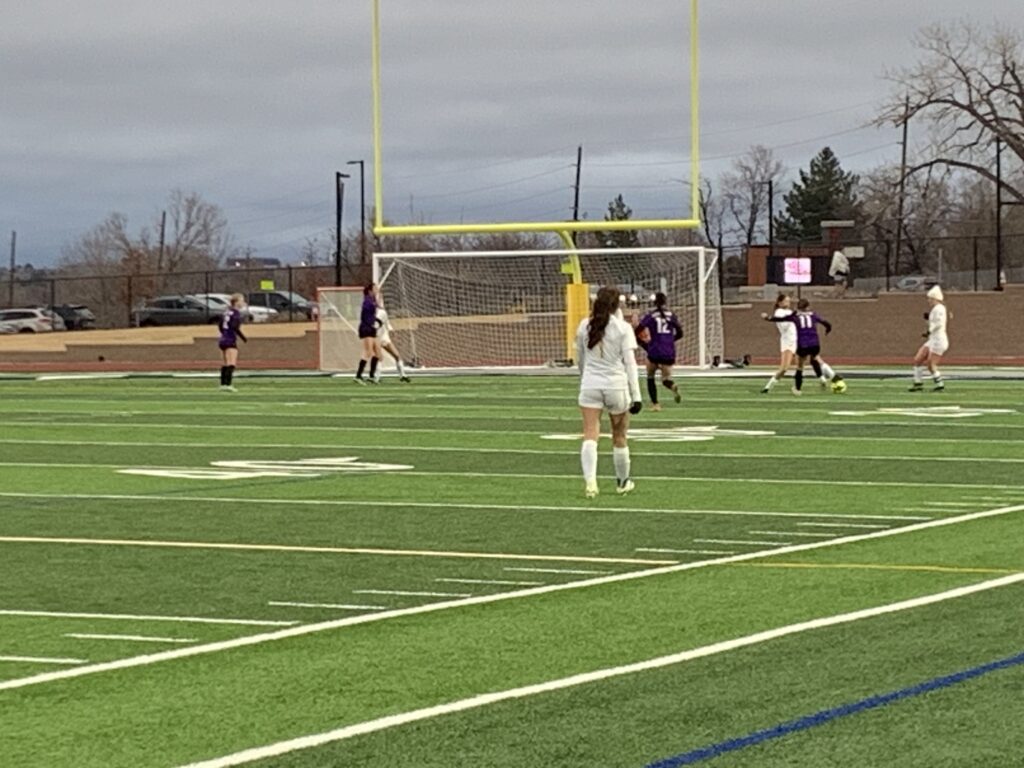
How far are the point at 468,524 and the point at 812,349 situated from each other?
17.1 m

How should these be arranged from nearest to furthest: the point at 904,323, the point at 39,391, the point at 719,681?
the point at 719,681 < the point at 39,391 < the point at 904,323

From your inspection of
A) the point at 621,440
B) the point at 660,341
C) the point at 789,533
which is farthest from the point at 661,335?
the point at 789,533

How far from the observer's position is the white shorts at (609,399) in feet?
47.2

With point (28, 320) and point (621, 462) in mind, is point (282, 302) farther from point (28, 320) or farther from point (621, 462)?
point (621, 462)

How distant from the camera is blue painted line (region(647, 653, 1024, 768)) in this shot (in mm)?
6562

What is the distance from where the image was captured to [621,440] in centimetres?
1491

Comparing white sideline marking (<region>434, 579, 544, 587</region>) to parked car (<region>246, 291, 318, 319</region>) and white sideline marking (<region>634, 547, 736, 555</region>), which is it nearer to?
white sideline marking (<region>634, 547, 736, 555</region>)

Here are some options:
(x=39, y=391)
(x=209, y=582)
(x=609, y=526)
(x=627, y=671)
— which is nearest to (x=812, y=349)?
(x=39, y=391)

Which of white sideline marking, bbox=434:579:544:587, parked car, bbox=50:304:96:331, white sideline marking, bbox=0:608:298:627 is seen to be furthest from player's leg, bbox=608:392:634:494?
parked car, bbox=50:304:96:331

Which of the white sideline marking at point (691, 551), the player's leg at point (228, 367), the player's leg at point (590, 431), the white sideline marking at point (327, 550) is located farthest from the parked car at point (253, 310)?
the white sideline marking at point (691, 551)

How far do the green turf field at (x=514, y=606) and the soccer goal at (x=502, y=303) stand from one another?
21.5 m

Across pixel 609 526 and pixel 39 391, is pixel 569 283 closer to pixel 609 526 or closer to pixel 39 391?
pixel 39 391

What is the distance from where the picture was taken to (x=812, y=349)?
29.8 meters

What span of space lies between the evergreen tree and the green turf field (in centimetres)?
7783
